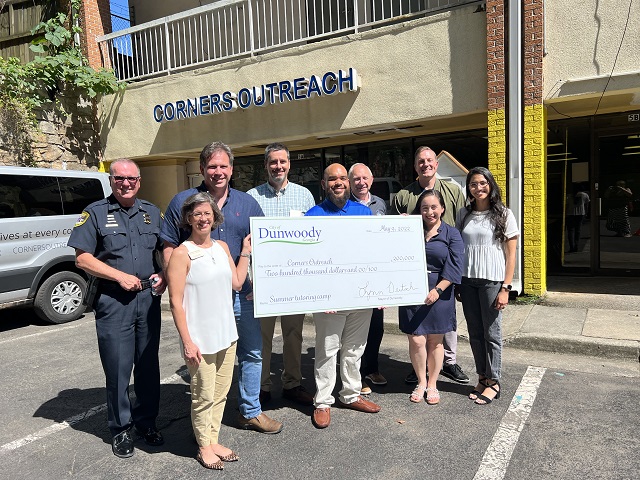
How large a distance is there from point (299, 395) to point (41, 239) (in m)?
4.89

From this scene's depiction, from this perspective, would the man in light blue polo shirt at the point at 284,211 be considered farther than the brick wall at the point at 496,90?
No

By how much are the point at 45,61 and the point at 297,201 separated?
351 inches

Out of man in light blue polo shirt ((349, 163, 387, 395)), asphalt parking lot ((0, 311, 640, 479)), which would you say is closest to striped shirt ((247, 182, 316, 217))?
man in light blue polo shirt ((349, 163, 387, 395))

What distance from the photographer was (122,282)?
3.04 m

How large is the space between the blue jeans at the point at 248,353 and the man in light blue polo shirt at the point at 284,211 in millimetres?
422

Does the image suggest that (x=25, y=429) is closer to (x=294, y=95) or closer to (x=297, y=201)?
(x=297, y=201)

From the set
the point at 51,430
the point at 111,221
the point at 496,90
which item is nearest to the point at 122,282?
the point at 111,221

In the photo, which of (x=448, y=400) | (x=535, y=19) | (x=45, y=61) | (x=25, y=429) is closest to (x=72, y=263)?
(x=25, y=429)

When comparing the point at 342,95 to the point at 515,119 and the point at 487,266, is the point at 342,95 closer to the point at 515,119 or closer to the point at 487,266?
the point at 515,119

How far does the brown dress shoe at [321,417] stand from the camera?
11.6ft

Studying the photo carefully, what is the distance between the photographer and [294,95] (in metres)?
8.50

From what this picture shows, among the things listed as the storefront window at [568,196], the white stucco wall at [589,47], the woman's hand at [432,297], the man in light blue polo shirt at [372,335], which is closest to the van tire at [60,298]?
the man in light blue polo shirt at [372,335]

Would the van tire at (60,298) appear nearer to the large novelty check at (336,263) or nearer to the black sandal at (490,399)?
the large novelty check at (336,263)

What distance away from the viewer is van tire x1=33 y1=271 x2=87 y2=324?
6.85m
